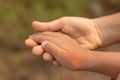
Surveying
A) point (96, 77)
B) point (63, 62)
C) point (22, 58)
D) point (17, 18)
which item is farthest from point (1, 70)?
point (63, 62)

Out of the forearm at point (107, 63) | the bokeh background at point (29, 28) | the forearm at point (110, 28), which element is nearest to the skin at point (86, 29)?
the forearm at point (110, 28)

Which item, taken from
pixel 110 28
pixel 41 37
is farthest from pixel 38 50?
pixel 110 28

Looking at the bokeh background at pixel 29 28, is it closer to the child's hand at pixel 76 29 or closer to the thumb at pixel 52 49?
the child's hand at pixel 76 29

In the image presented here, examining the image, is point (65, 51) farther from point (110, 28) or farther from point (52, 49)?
point (110, 28)

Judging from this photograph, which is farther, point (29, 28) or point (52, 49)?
point (29, 28)

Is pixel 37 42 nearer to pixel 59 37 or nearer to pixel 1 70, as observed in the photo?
pixel 59 37

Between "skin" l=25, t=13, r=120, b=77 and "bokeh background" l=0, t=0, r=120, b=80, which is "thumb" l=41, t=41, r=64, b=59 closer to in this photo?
"skin" l=25, t=13, r=120, b=77
